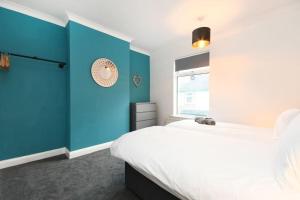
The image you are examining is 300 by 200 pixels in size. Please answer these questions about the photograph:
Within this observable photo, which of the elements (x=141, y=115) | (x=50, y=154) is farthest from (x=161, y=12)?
(x=50, y=154)

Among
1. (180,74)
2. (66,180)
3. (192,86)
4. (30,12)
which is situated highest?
(30,12)

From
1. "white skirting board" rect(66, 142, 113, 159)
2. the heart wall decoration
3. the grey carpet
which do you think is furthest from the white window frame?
the grey carpet

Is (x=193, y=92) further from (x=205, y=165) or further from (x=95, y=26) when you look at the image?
(x=205, y=165)

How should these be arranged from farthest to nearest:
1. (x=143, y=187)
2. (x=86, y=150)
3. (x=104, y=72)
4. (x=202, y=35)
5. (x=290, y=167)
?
(x=104, y=72)
(x=86, y=150)
(x=202, y=35)
(x=143, y=187)
(x=290, y=167)

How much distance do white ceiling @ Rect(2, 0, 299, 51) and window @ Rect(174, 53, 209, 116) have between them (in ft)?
2.56

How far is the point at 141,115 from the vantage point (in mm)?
3521

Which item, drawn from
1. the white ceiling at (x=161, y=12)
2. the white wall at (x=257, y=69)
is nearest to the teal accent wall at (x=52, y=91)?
the white ceiling at (x=161, y=12)

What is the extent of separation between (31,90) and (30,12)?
1.26 m

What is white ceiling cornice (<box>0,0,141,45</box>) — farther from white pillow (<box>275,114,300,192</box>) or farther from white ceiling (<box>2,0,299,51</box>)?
white pillow (<box>275,114,300,192</box>)

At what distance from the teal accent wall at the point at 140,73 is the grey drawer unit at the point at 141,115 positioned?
413mm

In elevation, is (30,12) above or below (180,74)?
above

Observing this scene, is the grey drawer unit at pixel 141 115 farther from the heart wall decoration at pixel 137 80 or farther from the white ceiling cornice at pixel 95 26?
the white ceiling cornice at pixel 95 26

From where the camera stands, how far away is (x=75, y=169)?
6.57 feet

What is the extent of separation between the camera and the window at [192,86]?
10.6 feet
